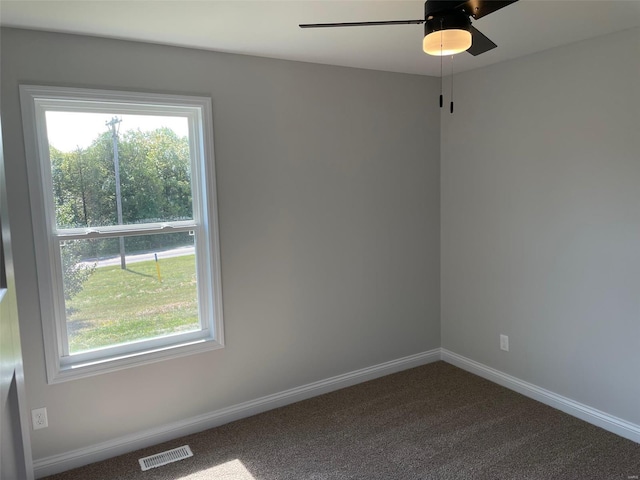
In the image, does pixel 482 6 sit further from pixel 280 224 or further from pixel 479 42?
pixel 280 224

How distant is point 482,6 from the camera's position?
5.20ft

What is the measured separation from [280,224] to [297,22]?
1.30 m

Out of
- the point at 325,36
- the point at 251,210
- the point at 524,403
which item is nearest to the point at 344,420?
the point at 524,403

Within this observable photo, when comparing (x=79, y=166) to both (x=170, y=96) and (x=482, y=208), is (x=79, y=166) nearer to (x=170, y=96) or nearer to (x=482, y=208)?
(x=170, y=96)

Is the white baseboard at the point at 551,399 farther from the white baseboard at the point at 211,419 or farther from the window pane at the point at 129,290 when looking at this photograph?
the window pane at the point at 129,290

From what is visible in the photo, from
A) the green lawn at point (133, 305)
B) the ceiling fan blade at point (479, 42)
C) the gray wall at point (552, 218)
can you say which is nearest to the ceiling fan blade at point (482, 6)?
the ceiling fan blade at point (479, 42)

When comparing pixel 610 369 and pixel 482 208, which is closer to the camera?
pixel 610 369

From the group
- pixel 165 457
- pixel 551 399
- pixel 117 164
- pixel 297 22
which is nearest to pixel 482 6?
pixel 297 22

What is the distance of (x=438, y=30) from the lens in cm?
167

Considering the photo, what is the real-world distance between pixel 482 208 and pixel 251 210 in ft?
5.83

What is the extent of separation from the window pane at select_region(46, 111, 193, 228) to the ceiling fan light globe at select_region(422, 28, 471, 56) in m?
1.69

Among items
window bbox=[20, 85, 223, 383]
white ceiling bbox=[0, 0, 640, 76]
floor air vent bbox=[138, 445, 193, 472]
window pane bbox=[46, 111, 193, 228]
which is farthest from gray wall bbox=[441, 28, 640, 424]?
floor air vent bbox=[138, 445, 193, 472]

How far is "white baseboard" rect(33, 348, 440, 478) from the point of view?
2561 mm

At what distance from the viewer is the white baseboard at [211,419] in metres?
2.56
